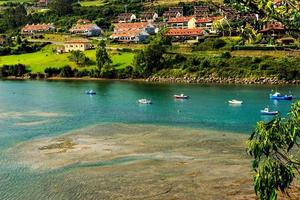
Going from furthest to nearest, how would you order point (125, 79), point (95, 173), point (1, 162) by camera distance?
1. point (125, 79)
2. point (1, 162)
3. point (95, 173)

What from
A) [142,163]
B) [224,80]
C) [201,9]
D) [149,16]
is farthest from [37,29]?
[142,163]

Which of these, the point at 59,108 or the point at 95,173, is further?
the point at 59,108

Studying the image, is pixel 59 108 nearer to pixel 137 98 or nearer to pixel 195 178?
pixel 137 98

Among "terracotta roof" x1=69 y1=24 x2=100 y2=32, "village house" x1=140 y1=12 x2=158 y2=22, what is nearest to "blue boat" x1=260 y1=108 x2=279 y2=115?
"terracotta roof" x1=69 y1=24 x2=100 y2=32

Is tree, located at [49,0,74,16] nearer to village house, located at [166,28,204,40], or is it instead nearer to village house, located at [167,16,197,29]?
village house, located at [167,16,197,29]

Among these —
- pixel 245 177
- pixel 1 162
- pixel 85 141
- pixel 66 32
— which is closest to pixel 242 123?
pixel 85 141

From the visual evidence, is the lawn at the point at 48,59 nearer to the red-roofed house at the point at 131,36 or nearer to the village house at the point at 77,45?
the village house at the point at 77,45
